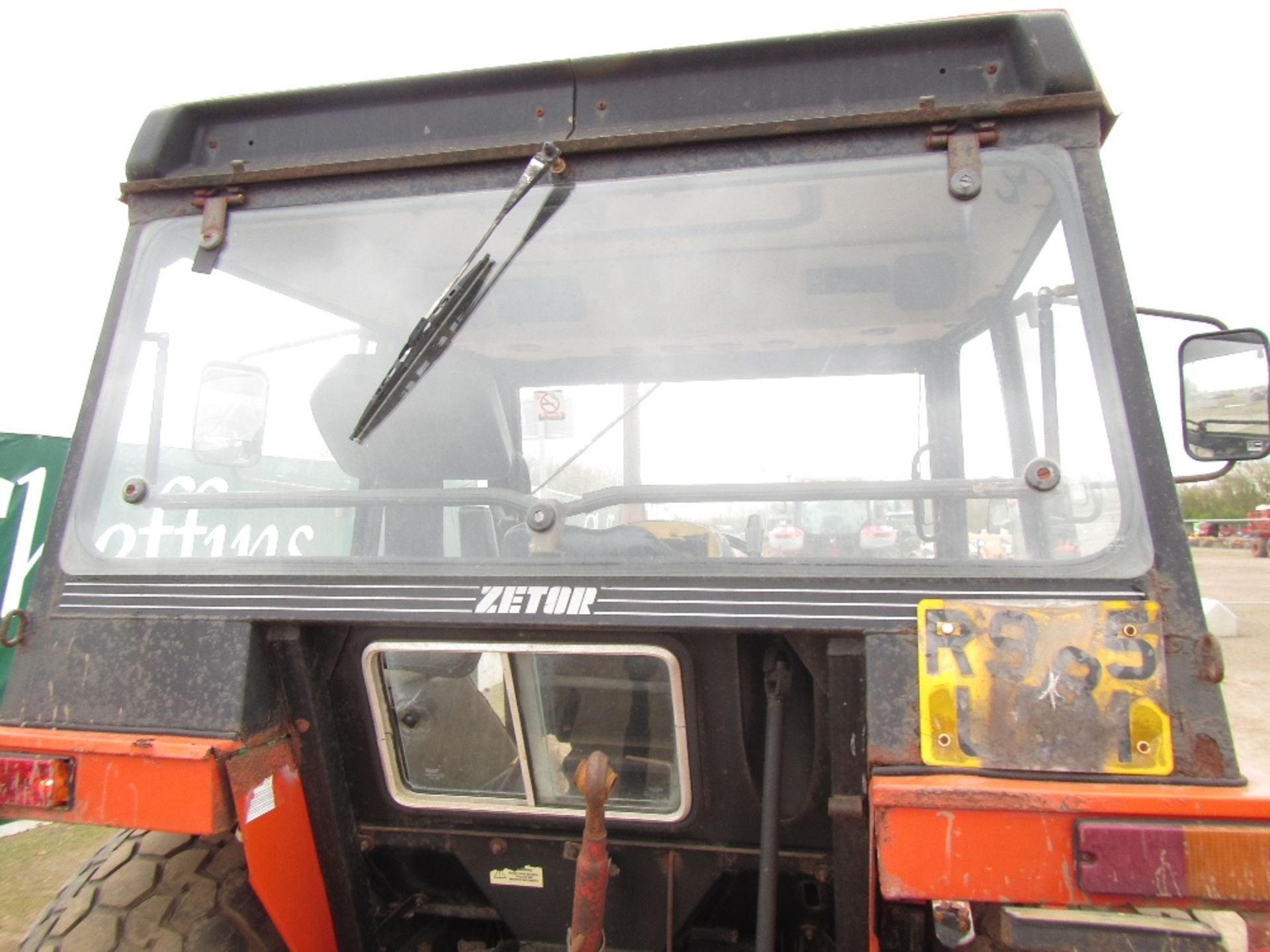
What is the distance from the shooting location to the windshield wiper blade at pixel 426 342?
1892mm

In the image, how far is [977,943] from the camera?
1584 mm

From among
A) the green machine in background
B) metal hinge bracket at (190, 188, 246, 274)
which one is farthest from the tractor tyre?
the green machine in background

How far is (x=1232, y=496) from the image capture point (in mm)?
25875

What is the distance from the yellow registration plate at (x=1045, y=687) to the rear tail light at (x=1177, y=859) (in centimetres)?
11

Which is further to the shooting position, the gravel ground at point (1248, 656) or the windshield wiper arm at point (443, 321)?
the gravel ground at point (1248, 656)

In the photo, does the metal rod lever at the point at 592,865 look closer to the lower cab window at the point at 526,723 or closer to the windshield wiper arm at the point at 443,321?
the lower cab window at the point at 526,723

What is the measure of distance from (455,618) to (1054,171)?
1453mm

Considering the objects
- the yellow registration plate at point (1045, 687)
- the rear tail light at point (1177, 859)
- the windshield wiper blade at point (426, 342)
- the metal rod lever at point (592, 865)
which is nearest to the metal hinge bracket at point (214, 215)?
the windshield wiper blade at point (426, 342)

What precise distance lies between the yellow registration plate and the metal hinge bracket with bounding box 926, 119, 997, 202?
Answer: 2.66 feet

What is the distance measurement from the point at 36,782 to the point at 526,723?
37.5 inches

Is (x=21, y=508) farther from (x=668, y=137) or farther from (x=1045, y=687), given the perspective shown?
(x=1045, y=687)

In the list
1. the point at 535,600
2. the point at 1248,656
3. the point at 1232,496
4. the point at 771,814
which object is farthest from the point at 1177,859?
the point at 1232,496

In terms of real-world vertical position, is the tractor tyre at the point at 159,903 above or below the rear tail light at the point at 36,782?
below

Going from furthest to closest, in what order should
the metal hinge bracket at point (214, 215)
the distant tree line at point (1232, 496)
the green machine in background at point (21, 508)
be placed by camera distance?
the distant tree line at point (1232, 496)
the green machine in background at point (21, 508)
the metal hinge bracket at point (214, 215)
